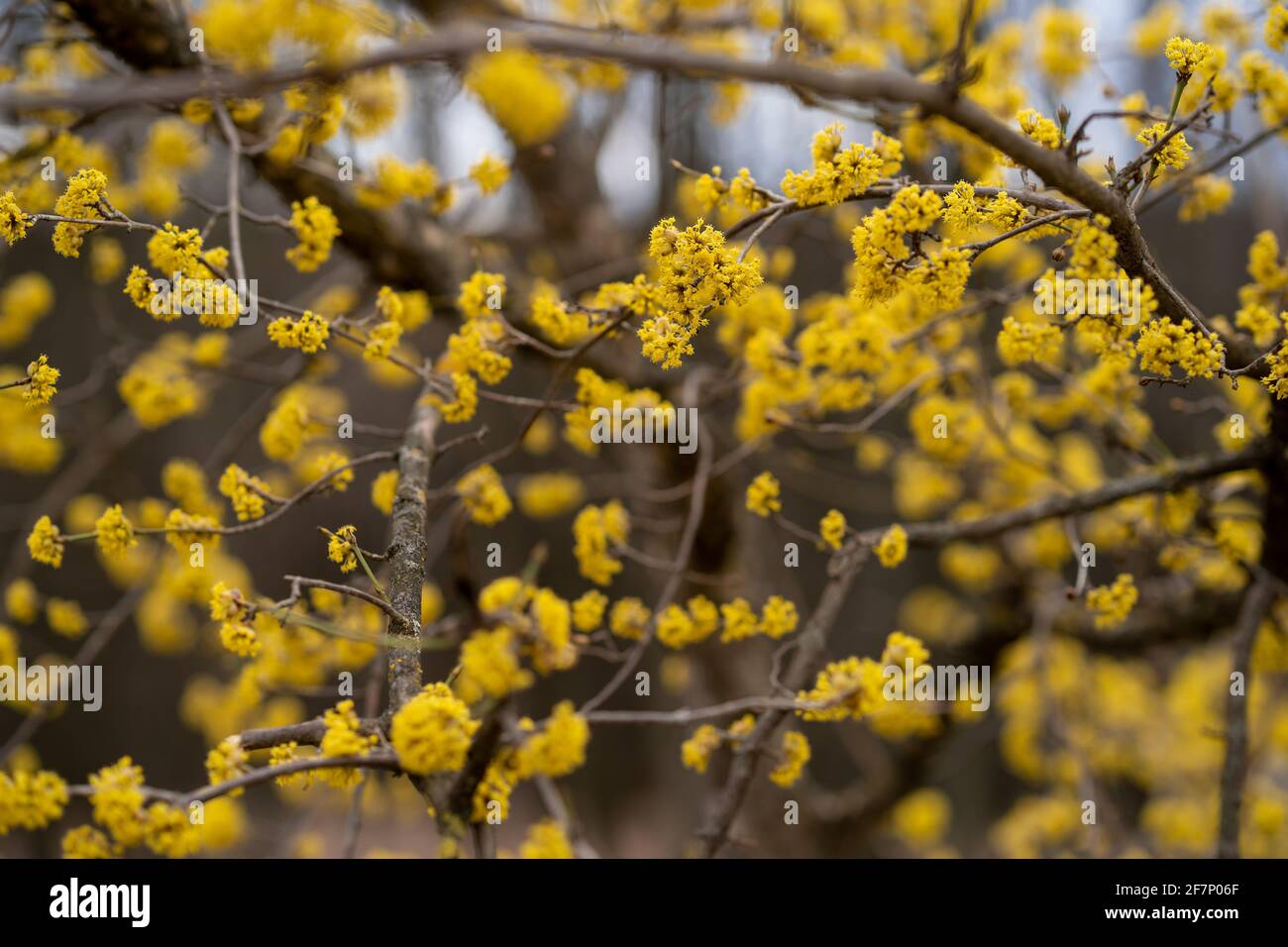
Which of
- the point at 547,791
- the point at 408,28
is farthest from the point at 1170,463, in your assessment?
the point at 408,28

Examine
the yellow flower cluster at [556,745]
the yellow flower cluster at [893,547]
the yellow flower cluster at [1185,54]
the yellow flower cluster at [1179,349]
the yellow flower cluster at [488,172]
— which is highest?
the yellow flower cluster at [488,172]

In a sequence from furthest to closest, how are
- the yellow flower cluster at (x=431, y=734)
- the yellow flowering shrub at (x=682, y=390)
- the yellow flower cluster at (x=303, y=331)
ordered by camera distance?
1. the yellow flower cluster at (x=303, y=331)
2. the yellow flowering shrub at (x=682, y=390)
3. the yellow flower cluster at (x=431, y=734)

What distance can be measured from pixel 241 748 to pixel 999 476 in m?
3.22

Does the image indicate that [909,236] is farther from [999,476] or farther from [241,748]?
[999,476]

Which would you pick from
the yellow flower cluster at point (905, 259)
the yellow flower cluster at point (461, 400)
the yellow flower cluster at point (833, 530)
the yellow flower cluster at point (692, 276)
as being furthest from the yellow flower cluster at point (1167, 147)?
the yellow flower cluster at point (461, 400)

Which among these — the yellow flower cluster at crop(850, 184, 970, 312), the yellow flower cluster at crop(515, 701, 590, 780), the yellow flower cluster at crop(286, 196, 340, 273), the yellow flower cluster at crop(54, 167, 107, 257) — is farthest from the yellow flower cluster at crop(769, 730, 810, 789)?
the yellow flower cluster at crop(54, 167, 107, 257)

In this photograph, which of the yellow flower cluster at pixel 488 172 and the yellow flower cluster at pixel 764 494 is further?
the yellow flower cluster at pixel 488 172

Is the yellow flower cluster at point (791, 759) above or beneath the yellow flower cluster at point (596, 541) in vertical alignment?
beneath

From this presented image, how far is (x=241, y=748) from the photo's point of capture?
1.65m

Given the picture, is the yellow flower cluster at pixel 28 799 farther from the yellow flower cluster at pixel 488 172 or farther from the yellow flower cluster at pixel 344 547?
the yellow flower cluster at pixel 488 172

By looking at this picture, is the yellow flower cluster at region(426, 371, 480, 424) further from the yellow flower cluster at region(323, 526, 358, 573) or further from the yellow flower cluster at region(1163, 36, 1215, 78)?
the yellow flower cluster at region(1163, 36, 1215, 78)

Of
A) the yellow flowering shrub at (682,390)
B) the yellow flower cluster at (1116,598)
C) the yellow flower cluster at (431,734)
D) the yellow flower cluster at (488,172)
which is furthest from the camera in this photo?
the yellow flower cluster at (488,172)

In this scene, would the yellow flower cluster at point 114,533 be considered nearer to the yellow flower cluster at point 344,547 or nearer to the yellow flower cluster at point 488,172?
the yellow flower cluster at point 344,547

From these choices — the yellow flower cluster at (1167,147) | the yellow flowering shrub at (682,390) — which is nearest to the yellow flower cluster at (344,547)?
the yellow flowering shrub at (682,390)
